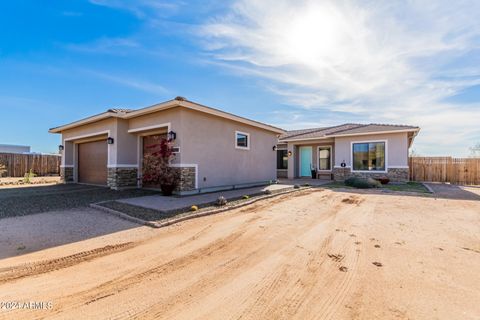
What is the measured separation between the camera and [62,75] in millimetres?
10938

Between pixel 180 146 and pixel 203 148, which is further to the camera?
pixel 203 148

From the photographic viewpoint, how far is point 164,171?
866 centimetres

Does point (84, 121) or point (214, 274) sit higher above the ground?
point (84, 121)

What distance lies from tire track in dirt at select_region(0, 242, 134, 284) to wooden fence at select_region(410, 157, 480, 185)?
17.5m

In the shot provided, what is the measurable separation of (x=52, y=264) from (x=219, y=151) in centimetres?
744

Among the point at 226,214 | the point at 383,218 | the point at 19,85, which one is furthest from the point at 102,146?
the point at 383,218

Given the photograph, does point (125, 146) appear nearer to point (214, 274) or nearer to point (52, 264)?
point (52, 264)

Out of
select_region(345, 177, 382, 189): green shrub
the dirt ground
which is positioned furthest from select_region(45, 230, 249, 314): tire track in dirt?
select_region(345, 177, 382, 189): green shrub

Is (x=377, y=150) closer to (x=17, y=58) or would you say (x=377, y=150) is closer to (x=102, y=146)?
(x=102, y=146)

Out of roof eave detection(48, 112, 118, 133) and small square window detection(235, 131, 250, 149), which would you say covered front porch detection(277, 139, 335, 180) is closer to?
small square window detection(235, 131, 250, 149)

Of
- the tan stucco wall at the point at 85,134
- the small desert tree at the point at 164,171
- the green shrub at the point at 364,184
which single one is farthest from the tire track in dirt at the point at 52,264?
the green shrub at the point at 364,184

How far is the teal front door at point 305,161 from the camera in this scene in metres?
17.9

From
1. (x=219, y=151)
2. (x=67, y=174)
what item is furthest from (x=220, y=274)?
(x=67, y=174)

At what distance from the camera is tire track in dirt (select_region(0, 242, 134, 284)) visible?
2.93 meters
